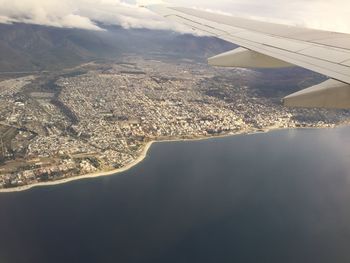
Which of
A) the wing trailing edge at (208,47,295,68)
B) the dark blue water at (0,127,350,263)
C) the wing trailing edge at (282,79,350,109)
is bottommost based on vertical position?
the dark blue water at (0,127,350,263)

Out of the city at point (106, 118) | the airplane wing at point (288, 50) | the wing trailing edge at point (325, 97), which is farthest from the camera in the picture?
the city at point (106, 118)

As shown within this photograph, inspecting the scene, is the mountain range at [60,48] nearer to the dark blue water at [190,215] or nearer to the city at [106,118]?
the city at [106,118]

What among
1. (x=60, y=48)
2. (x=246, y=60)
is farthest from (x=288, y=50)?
(x=60, y=48)

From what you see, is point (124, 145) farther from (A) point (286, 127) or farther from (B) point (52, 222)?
(A) point (286, 127)

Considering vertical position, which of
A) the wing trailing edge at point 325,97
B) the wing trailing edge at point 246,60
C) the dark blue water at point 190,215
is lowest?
the dark blue water at point 190,215

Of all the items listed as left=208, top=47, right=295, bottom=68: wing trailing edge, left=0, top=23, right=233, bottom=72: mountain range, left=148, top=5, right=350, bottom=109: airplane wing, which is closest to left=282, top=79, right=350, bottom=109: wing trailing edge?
left=148, top=5, right=350, bottom=109: airplane wing

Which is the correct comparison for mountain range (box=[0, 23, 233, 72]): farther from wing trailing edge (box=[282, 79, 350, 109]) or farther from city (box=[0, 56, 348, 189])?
wing trailing edge (box=[282, 79, 350, 109])

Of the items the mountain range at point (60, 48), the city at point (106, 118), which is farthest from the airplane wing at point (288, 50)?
the mountain range at point (60, 48)

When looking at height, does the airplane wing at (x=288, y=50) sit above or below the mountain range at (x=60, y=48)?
above
